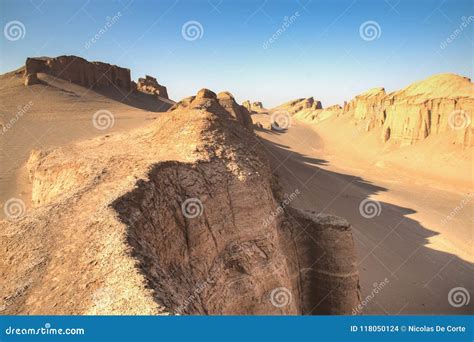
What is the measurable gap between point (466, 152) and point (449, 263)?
24733 mm

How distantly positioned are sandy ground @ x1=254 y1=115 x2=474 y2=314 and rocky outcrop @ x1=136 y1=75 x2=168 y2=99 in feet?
128

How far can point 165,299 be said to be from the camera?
4410mm

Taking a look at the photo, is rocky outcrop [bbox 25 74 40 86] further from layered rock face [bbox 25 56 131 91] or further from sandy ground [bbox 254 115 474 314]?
sandy ground [bbox 254 115 474 314]

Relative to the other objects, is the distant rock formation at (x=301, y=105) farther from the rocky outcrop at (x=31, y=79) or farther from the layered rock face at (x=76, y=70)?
the rocky outcrop at (x=31, y=79)

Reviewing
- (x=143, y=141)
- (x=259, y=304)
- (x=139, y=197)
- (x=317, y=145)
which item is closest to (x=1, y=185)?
(x=143, y=141)

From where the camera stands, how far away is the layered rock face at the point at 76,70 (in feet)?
147

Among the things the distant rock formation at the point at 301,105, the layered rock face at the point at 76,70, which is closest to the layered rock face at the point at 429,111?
the layered rock face at the point at 76,70

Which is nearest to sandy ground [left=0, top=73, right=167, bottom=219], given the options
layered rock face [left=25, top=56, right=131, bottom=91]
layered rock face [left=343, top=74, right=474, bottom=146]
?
layered rock face [left=25, top=56, right=131, bottom=91]

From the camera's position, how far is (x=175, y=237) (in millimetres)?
6527

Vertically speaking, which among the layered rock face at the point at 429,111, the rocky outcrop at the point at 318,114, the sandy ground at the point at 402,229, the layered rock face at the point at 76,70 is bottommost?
the sandy ground at the point at 402,229

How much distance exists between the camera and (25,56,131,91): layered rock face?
4494 cm

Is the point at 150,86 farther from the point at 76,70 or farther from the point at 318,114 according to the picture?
the point at 318,114

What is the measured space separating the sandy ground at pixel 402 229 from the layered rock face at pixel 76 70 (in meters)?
32.8

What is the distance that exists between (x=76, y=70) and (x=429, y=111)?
46.6 metres
